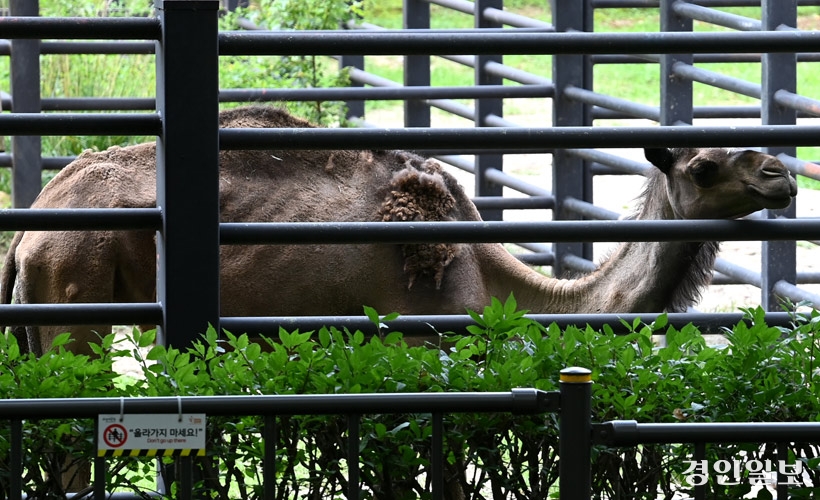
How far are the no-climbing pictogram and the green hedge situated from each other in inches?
9.1

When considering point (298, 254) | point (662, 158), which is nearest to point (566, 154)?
point (298, 254)

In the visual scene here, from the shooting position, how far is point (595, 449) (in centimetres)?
260

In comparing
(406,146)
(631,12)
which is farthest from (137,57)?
(631,12)

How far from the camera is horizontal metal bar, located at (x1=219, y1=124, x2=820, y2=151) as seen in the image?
3578 millimetres

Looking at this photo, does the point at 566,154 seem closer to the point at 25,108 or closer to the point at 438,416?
the point at 25,108

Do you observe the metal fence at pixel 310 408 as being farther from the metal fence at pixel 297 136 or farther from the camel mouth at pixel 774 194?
the camel mouth at pixel 774 194

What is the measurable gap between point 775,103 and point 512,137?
10.6 feet

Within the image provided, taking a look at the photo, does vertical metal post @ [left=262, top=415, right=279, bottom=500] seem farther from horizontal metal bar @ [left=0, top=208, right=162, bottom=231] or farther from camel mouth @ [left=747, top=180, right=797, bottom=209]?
camel mouth @ [left=747, top=180, right=797, bottom=209]

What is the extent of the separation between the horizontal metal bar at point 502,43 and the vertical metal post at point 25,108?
5966 millimetres

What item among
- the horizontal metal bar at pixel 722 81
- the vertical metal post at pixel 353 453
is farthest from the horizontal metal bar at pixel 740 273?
the vertical metal post at pixel 353 453

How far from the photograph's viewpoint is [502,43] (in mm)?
3607

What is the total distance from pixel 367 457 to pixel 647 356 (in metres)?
0.69

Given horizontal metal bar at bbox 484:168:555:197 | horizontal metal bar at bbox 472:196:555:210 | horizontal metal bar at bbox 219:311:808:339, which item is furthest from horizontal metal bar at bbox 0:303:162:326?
horizontal metal bar at bbox 484:168:555:197

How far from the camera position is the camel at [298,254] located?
5723 mm
